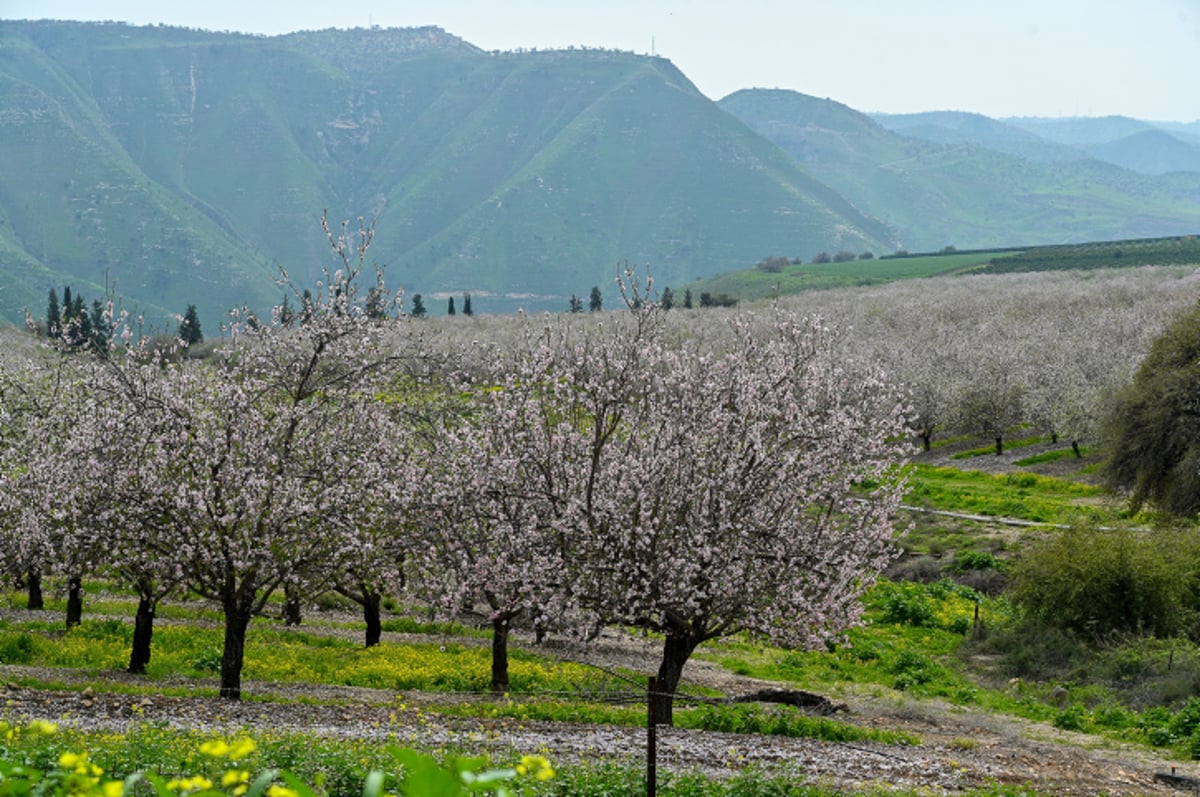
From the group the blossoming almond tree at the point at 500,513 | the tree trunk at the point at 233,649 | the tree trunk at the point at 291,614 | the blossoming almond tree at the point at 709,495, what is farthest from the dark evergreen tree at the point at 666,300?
the tree trunk at the point at 291,614

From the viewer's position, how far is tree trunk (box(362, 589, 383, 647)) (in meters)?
31.0

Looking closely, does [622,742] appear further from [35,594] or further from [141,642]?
[35,594]

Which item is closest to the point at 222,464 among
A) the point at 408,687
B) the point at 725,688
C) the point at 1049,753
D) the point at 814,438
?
the point at 408,687

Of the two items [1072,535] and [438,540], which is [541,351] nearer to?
[438,540]

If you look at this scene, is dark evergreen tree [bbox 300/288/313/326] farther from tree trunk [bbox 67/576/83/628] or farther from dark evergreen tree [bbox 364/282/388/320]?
tree trunk [bbox 67/576/83/628]

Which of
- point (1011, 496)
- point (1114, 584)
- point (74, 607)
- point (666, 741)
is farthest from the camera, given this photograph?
point (1011, 496)

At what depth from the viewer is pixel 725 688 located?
97.9ft

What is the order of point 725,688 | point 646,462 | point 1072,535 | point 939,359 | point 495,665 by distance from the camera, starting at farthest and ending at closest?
point 939,359 < point 1072,535 < point 725,688 < point 495,665 < point 646,462

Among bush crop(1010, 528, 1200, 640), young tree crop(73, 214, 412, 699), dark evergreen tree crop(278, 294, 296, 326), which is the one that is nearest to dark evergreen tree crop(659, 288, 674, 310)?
young tree crop(73, 214, 412, 699)

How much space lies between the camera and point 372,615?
3130 centimetres

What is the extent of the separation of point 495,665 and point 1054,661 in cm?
1775

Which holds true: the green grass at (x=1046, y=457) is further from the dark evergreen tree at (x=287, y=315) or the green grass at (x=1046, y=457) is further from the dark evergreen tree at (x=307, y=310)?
the dark evergreen tree at (x=307, y=310)

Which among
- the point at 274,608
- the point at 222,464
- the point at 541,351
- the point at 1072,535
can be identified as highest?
the point at 541,351

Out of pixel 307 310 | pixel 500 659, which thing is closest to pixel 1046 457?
pixel 500 659
